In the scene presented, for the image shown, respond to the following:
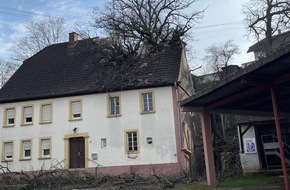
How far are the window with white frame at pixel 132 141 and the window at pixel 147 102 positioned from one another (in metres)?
1.93

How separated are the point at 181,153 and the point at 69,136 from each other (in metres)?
9.21

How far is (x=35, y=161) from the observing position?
29.6m

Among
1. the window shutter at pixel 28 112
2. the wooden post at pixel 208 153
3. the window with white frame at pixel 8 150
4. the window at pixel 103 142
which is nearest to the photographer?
the wooden post at pixel 208 153

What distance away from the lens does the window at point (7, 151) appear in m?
30.6

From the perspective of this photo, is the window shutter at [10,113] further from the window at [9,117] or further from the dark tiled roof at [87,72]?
the dark tiled roof at [87,72]

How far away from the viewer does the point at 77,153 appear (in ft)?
95.6

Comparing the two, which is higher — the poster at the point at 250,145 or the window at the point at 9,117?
the window at the point at 9,117

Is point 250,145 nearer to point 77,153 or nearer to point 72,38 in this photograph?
point 77,153

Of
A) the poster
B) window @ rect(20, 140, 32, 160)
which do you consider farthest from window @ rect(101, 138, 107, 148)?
the poster

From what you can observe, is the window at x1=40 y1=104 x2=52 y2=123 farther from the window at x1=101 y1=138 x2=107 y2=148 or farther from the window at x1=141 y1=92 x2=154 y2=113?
the window at x1=141 y1=92 x2=154 y2=113

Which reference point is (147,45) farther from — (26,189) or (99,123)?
(26,189)

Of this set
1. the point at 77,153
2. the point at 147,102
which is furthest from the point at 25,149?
the point at 147,102

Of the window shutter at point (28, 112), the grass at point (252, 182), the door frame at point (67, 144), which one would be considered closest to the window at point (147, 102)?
the door frame at point (67, 144)

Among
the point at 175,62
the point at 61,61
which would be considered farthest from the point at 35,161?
the point at 175,62
